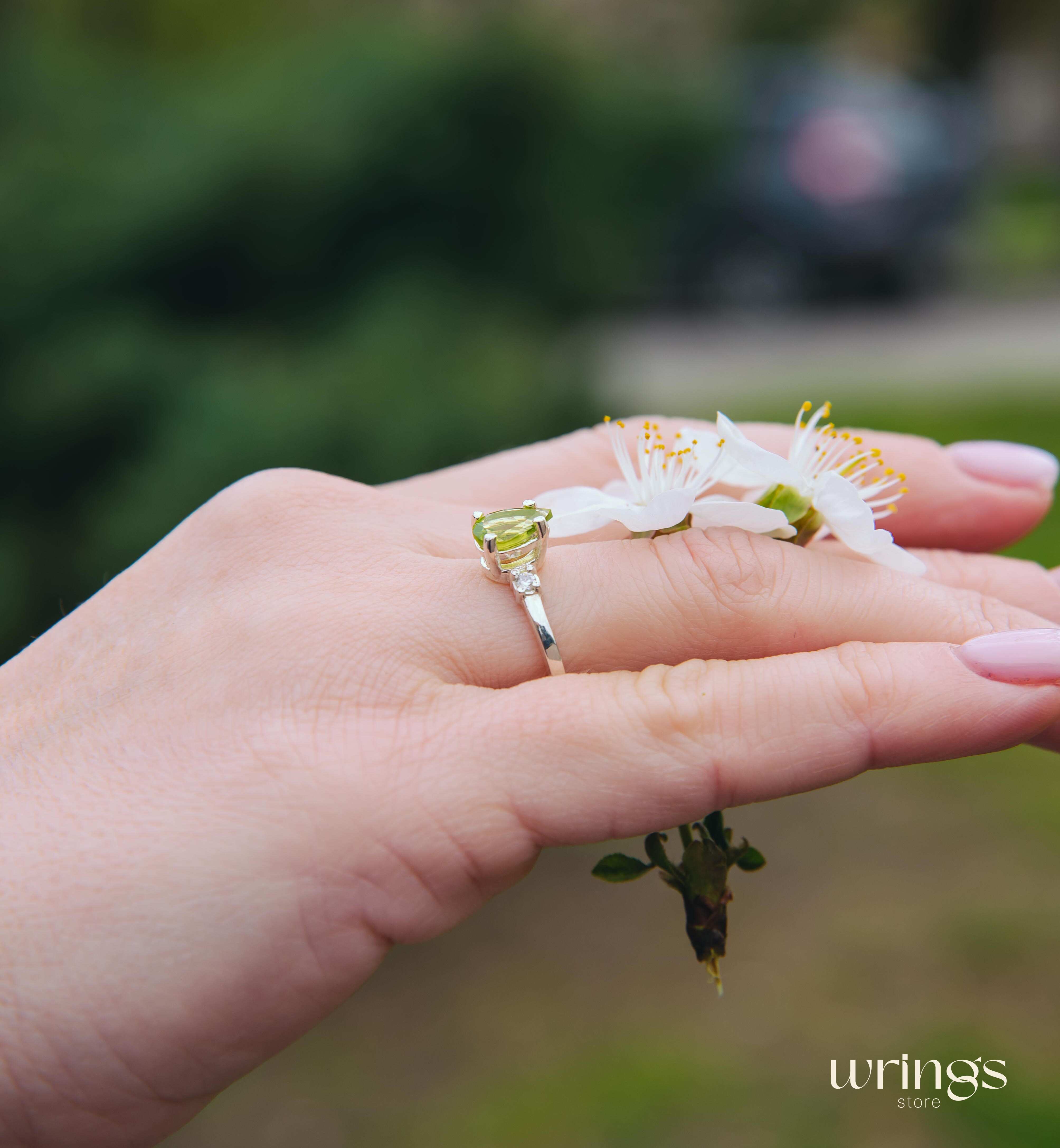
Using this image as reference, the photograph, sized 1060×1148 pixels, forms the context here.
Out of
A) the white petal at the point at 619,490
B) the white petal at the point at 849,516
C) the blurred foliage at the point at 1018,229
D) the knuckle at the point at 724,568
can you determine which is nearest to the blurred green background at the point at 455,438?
the white petal at the point at 619,490

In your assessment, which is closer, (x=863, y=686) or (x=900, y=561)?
(x=863, y=686)

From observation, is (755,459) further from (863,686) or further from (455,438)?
→ (455,438)

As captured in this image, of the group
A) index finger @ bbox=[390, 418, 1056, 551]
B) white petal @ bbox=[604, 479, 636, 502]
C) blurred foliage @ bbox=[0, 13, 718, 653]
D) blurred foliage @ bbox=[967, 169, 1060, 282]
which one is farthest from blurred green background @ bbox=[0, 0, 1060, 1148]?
blurred foliage @ bbox=[967, 169, 1060, 282]

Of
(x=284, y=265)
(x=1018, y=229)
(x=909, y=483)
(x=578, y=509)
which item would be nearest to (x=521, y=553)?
(x=578, y=509)

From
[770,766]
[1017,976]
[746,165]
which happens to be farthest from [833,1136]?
[746,165]

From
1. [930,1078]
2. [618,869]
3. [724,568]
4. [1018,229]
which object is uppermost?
[724,568]

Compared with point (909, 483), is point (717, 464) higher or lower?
higher

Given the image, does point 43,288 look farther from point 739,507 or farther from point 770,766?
point 770,766
